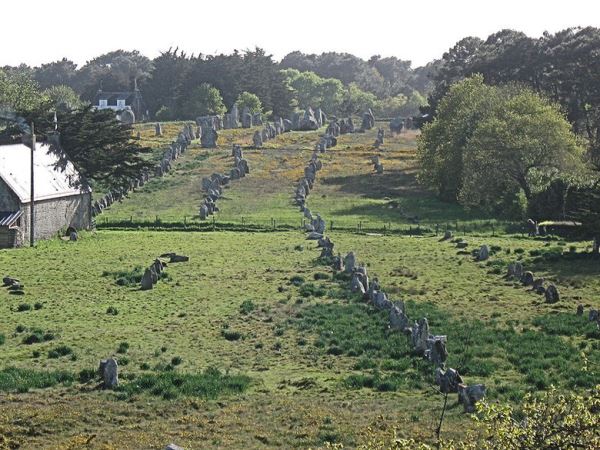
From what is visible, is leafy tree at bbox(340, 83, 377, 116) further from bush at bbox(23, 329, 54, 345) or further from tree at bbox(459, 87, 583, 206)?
bush at bbox(23, 329, 54, 345)

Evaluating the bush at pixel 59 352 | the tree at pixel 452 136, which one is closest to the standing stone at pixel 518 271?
the bush at pixel 59 352

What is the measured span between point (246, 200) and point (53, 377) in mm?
48841

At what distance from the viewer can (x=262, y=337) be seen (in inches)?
1298

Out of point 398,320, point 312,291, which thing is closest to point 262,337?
point 398,320

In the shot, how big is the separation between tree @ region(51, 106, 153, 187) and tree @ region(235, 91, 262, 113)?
62744 mm

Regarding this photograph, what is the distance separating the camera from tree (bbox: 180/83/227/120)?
133 meters

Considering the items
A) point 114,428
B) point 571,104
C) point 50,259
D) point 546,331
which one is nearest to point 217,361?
point 114,428

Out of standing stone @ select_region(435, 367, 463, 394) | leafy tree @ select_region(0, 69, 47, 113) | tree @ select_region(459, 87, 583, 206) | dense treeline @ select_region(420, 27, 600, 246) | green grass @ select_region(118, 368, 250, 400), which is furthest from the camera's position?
leafy tree @ select_region(0, 69, 47, 113)

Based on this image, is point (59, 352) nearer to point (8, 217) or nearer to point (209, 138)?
point (8, 217)

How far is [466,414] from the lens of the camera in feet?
78.7

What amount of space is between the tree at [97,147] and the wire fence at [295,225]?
5872 mm

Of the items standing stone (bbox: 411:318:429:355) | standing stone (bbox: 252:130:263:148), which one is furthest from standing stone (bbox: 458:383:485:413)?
standing stone (bbox: 252:130:263:148)

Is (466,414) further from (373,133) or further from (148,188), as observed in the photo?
(373,133)

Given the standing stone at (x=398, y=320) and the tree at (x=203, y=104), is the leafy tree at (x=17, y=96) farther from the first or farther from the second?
the standing stone at (x=398, y=320)
